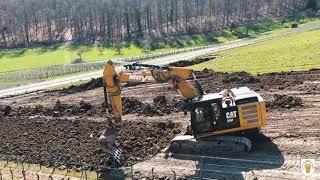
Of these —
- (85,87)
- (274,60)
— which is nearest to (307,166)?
(85,87)

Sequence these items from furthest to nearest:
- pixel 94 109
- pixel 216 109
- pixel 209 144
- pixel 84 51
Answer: pixel 84 51
pixel 94 109
pixel 209 144
pixel 216 109

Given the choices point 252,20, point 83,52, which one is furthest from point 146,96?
point 252,20

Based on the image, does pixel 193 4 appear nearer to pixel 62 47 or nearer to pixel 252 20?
pixel 252 20

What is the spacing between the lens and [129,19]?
123 meters

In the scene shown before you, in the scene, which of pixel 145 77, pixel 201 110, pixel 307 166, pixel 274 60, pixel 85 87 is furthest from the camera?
pixel 274 60

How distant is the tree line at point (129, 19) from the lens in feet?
382

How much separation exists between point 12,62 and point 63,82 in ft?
153

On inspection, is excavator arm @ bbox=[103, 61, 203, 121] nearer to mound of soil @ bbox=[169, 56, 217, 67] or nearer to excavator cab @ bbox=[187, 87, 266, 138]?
excavator cab @ bbox=[187, 87, 266, 138]

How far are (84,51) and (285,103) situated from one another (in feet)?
249

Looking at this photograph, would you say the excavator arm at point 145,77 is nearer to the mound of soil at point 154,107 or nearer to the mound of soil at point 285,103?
the mound of soil at point 154,107

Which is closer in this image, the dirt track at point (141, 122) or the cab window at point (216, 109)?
the cab window at point (216, 109)

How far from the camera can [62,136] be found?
30016mm

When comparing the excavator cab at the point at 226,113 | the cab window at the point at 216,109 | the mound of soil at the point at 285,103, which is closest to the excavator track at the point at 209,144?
the excavator cab at the point at 226,113

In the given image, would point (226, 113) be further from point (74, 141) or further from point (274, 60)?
point (274, 60)
